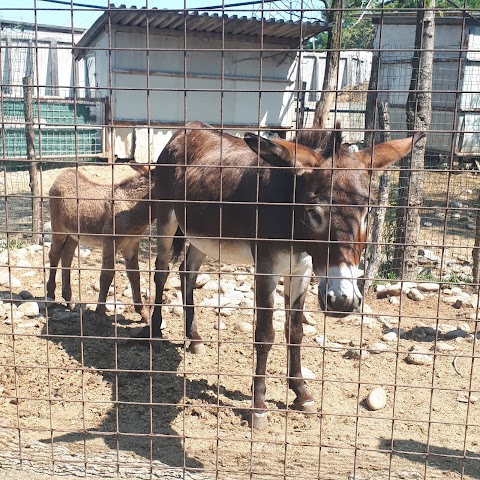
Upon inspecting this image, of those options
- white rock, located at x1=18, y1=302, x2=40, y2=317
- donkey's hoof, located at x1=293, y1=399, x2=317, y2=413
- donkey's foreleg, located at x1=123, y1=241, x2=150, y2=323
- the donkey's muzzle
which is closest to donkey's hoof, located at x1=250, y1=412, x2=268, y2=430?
donkey's hoof, located at x1=293, y1=399, x2=317, y2=413

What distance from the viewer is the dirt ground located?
3725 millimetres

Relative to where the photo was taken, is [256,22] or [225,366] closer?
[225,366]

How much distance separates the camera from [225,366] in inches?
224

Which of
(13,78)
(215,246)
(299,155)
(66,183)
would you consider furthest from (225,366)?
(13,78)

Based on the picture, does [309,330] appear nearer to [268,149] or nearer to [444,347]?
[444,347]

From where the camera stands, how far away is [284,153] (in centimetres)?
357

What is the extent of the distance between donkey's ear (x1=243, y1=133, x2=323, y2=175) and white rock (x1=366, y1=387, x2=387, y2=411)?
2.10 meters

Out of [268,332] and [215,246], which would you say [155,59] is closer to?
[215,246]

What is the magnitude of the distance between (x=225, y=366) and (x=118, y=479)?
7.04 feet

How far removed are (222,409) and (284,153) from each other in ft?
7.74

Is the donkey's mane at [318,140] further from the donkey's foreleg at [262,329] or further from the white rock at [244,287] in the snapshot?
the white rock at [244,287]

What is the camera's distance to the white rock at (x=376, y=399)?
4871mm

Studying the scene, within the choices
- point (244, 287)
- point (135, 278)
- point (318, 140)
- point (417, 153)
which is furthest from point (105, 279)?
point (417, 153)

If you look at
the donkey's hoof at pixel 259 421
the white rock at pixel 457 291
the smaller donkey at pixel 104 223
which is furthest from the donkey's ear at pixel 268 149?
the white rock at pixel 457 291
